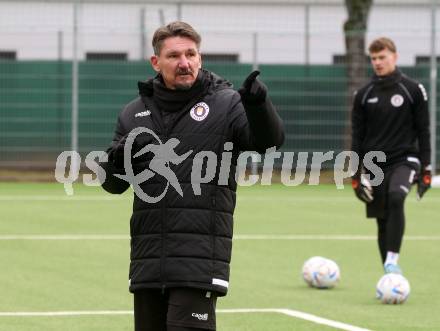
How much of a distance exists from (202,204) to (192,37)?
80cm

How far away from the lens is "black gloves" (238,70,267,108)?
19.5 feet

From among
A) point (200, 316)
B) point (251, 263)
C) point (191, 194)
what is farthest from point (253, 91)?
point (251, 263)

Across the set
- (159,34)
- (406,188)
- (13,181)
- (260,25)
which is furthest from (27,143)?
(159,34)

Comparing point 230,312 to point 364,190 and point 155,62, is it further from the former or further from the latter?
point 155,62

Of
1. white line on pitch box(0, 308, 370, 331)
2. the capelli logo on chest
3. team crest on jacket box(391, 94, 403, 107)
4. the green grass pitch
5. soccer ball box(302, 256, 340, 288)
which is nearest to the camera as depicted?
the capelli logo on chest

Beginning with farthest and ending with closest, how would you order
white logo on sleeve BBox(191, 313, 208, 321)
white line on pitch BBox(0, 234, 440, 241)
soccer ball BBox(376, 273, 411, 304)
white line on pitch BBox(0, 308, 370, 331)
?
white line on pitch BBox(0, 234, 440, 241) < soccer ball BBox(376, 273, 411, 304) < white line on pitch BBox(0, 308, 370, 331) < white logo on sleeve BBox(191, 313, 208, 321)

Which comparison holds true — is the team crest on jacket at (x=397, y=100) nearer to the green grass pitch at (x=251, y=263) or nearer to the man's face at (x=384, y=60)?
the man's face at (x=384, y=60)

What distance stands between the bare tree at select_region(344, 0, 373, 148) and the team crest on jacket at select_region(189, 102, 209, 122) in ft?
72.5

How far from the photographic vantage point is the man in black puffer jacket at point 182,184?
21.5 feet

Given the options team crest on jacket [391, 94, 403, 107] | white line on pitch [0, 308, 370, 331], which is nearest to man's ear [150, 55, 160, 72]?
white line on pitch [0, 308, 370, 331]

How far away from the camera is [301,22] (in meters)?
35.6

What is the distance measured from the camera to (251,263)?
1389 centimetres

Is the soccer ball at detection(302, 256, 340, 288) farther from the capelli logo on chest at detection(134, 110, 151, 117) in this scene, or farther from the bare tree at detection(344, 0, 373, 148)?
the bare tree at detection(344, 0, 373, 148)

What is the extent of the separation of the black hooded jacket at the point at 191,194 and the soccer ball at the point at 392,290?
15.2 ft
